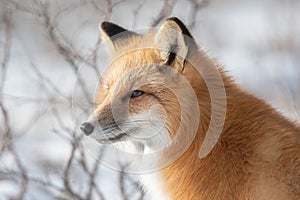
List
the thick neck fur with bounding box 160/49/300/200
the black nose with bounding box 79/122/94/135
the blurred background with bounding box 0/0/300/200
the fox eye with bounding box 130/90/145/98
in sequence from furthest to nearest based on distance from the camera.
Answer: the blurred background with bounding box 0/0/300/200 < the fox eye with bounding box 130/90/145/98 < the black nose with bounding box 79/122/94/135 < the thick neck fur with bounding box 160/49/300/200

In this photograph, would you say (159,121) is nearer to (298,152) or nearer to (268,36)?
(298,152)

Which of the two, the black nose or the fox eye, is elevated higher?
the fox eye

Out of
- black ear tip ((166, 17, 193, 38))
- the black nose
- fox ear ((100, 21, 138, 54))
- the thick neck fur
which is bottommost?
the thick neck fur

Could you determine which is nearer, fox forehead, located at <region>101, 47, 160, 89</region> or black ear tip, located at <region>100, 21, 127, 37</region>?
fox forehead, located at <region>101, 47, 160, 89</region>

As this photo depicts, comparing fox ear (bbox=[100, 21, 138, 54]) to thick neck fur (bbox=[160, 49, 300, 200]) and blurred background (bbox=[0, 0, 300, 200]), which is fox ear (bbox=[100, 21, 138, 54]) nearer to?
thick neck fur (bbox=[160, 49, 300, 200])

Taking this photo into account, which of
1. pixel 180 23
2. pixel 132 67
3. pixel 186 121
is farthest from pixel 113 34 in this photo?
pixel 186 121

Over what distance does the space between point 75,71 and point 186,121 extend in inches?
101

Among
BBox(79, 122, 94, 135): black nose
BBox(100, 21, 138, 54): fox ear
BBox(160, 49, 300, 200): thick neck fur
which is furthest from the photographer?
BBox(100, 21, 138, 54): fox ear

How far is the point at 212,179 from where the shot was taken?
3.68m

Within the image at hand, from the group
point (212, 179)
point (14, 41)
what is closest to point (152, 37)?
point (212, 179)

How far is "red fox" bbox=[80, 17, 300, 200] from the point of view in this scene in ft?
11.9

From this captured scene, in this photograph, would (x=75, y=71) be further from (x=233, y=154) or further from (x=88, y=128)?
(x=233, y=154)

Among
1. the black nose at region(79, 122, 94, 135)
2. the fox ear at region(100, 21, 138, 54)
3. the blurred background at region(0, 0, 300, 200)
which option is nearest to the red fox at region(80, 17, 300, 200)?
the black nose at region(79, 122, 94, 135)

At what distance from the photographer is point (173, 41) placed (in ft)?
12.2
